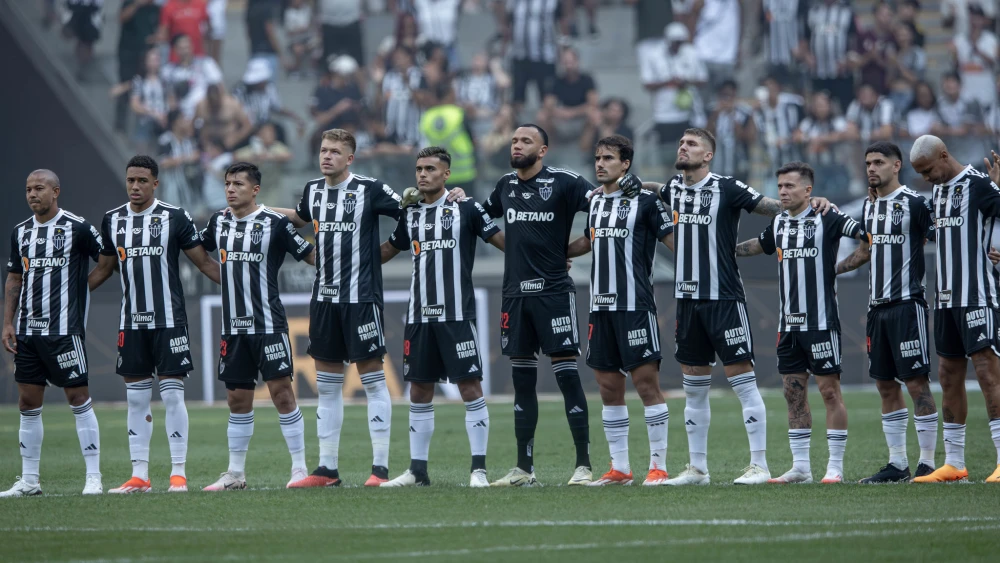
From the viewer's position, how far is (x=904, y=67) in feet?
74.3

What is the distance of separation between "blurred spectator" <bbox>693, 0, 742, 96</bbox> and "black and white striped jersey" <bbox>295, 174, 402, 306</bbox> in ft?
48.4

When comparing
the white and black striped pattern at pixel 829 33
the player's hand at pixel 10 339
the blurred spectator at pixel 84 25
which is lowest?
the player's hand at pixel 10 339

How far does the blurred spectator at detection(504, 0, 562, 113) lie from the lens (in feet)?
74.7

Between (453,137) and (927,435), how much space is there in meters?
13.6

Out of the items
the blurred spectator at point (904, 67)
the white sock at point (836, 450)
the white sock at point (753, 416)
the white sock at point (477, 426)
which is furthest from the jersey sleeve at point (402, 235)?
the blurred spectator at point (904, 67)

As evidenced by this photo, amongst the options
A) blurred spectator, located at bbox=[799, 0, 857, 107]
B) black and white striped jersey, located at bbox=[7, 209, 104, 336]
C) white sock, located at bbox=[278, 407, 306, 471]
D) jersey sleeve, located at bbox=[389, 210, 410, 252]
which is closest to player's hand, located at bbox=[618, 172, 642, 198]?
jersey sleeve, located at bbox=[389, 210, 410, 252]

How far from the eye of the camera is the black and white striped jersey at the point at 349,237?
8.94m

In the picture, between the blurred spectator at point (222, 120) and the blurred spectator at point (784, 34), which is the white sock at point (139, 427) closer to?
the blurred spectator at point (222, 120)

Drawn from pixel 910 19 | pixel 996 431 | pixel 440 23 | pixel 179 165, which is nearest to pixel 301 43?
pixel 440 23

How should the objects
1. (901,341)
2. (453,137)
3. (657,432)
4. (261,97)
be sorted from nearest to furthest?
(901,341) → (657,432) → (453,137) → (261,97)

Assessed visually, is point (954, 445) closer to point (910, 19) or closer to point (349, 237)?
point (349, 237)

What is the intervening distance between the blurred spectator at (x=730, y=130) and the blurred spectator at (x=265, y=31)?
8.58 metres

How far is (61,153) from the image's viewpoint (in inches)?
865

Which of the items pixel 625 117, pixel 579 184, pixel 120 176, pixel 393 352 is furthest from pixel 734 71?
pixel 579 184
